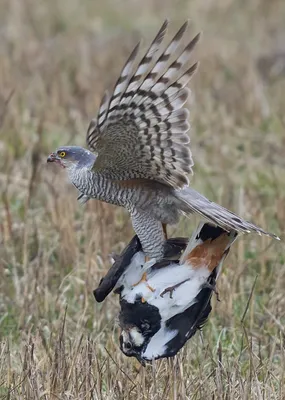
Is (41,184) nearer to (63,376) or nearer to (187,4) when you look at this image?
(63,376)

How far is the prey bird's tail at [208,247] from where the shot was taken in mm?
3998

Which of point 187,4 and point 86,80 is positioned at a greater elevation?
point 187,4

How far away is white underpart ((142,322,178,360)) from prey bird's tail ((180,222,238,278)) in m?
0.24

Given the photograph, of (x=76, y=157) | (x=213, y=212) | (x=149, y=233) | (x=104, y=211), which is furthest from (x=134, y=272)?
(x=104, y=211)

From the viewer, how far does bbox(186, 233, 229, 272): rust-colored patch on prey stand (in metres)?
4.00

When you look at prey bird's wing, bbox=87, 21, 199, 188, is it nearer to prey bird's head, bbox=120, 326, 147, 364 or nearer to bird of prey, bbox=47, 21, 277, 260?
bird of prey, bbox=47, 21, 277, 260

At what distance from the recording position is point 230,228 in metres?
3.90

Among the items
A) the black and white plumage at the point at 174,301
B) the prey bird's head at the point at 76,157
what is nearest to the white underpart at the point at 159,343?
the black and white plumage at the point at 174,301

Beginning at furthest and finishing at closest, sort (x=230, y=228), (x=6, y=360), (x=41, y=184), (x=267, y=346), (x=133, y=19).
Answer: (x=133, y=19) < (x=41, y=184) < (x=267, y=346) < (x=6, y=360) < (x=230, y=228)

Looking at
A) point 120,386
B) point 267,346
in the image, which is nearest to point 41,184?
point 267,346

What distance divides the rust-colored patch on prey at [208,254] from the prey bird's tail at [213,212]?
9cm

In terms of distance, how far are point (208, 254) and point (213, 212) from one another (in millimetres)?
149

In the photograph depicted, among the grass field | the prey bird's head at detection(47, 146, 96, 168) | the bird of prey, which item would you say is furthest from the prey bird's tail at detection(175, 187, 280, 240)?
the grass field

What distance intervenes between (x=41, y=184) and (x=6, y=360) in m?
2.69
